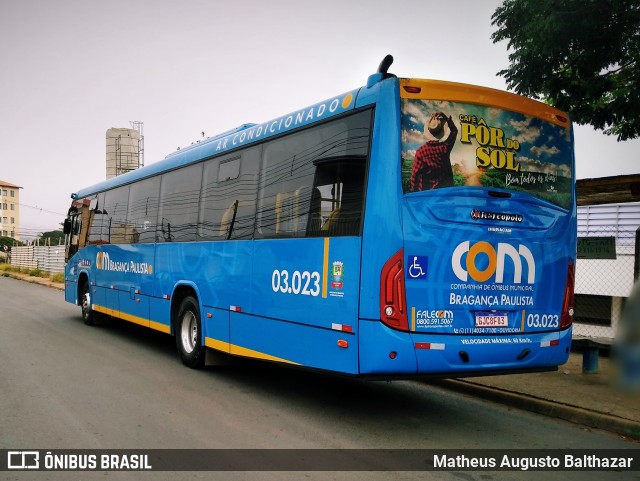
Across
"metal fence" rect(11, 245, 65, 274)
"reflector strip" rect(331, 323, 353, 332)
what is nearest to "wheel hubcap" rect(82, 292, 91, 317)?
"reflector strip" rect(331, 323, 353, 332)

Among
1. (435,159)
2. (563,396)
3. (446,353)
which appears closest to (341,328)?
(446,353)

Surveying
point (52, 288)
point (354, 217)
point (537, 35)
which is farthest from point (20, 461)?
→ point (52, 288)

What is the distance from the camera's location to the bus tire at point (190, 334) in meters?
8.56

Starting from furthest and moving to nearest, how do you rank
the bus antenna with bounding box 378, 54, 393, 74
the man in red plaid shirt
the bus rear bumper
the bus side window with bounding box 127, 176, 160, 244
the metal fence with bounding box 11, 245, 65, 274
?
the metal fence with bounding box 11, 245, 65, 274 < the bus side window with bounding box 127, 176, 160, 244 < the bus antenna with bounding box 378, 54, 393, 74 < the man in red plaid shirt < the bus rear bumper

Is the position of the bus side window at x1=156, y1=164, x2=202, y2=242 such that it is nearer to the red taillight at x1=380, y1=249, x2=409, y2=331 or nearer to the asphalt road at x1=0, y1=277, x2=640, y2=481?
the asphalt road at x1=0, y1=277, x2=640, y2=481

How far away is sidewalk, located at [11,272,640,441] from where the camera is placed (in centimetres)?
601

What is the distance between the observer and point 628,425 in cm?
586

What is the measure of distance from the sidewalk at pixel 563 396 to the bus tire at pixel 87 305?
9248 millimetres

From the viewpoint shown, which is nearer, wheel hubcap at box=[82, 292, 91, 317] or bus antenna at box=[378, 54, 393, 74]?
bus antenna at box=[378, 54, 393, 74]

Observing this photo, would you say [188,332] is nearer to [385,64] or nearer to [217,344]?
[217,344]

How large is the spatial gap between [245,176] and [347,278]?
278 cm

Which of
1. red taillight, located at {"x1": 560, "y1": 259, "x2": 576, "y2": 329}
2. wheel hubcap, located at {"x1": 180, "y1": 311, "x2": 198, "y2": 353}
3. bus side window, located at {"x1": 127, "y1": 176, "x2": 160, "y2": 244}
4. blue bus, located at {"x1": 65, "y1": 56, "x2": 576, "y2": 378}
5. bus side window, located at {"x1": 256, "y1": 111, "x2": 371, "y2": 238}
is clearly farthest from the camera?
bus side window, located at {"x1": 127, "y1": 176, "x2": 160, "y2": 244}

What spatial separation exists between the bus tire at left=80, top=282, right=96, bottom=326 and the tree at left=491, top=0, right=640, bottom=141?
10.7 m

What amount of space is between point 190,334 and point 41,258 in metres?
38.9
